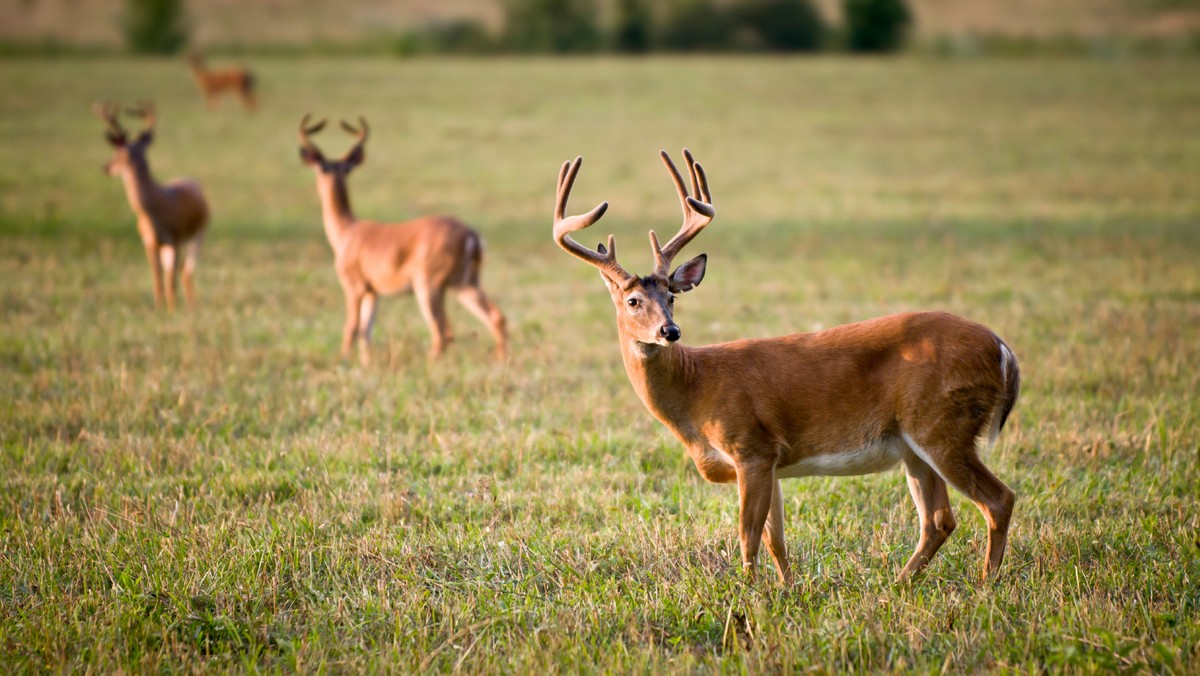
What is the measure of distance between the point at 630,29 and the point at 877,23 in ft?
44.2

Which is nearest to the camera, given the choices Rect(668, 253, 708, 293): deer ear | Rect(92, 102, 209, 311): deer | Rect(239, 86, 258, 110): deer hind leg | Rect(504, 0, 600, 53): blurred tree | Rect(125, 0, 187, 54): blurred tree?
Rect(668, 253, 708, 293): deer ear

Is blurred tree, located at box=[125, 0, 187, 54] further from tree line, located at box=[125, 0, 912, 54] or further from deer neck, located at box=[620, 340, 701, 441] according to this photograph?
deer neck, located at box=[620, 340, 701, 441]

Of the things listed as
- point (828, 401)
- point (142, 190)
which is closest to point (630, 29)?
point (142, 190)

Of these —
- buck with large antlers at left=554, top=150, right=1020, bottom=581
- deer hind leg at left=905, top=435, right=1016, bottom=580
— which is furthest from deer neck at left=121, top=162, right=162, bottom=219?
deer hind leg at left=905, top=435, right=1016, bottom=580

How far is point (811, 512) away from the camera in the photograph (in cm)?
655

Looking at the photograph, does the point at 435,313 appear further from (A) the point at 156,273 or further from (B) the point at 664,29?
(B) the point at 664,29

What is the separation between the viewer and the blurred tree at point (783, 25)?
6944 centimetres

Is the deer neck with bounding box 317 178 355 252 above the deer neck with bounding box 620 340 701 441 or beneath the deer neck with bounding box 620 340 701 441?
above

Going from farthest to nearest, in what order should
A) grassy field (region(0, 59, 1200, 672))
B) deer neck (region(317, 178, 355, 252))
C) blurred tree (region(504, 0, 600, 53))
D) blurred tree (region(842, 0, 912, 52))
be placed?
1. blurred tree (region(504, 0, 600, 53))
2. blurred tree (region(842, 0, 912, 52))
3. deer neck (region(317, 178, 355, 252))
4. grassy field (region(0, 59, 1200, 672))

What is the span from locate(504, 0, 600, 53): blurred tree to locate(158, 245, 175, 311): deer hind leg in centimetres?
5756

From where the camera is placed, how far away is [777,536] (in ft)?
18.6

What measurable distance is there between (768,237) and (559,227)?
12.2 metres

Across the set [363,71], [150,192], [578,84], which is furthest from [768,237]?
[363,71]

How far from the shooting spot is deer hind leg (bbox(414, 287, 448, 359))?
10414 mm
